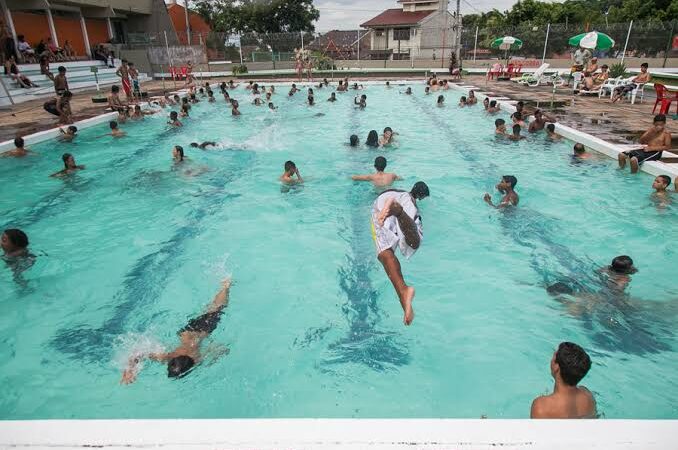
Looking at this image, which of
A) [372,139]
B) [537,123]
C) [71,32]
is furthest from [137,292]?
[71,32]

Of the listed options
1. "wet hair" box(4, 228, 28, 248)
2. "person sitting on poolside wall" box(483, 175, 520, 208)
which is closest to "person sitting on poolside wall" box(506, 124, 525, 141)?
"person sitting on poolside wall" box(483, 175, 520, 208)

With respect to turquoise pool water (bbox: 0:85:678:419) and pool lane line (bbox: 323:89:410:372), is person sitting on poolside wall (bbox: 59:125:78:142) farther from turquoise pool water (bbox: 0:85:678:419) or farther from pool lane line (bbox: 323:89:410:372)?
pool lane line (bbox: 323:89:410:372)

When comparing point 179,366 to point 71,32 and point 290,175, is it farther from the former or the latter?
point 71,32

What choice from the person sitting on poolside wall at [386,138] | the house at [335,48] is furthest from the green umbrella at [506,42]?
the person sitting on poolside wall at [386,138]

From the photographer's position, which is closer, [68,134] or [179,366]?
[179,366]

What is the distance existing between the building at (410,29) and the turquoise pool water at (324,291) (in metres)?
30.6

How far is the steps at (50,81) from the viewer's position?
53.8 feet

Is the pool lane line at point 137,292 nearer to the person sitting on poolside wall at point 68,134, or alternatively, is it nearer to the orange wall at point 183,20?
the person sitting on poolside wall at point 68,134

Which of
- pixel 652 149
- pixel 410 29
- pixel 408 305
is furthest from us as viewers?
pixel 410 29

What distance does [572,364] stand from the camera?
2557 mm

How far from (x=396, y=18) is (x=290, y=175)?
39.5 metres

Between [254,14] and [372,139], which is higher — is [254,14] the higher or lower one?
the higher one

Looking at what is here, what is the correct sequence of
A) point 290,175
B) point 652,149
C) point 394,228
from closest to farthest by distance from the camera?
point 394,228
point 652,149
point 290,175

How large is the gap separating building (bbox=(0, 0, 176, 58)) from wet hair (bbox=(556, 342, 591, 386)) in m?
26.8
